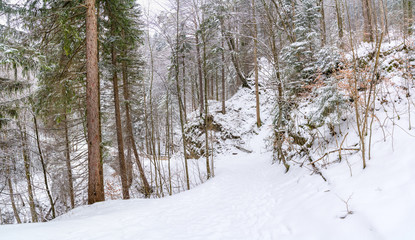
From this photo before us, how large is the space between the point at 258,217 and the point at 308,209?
112 centimetres

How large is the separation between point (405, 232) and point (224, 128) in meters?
13.3

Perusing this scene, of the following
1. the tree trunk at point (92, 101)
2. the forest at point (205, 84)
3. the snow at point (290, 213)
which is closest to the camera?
the snow at point (290, 213)

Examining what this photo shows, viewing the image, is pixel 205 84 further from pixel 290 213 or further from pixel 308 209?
pixel 308 209

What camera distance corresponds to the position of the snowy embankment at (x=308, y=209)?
219cm

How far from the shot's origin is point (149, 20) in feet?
26.6

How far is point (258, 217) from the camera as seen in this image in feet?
12.5

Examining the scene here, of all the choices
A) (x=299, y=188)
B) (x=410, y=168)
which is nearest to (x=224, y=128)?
(x=299, y=188)

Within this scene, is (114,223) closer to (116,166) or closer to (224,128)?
(116,166)

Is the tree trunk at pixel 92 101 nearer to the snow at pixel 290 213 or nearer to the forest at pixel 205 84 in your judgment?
the forest at pixel 205 84

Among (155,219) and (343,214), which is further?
(155,219)

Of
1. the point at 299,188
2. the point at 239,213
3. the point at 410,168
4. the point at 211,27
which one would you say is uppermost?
the point at 211,27

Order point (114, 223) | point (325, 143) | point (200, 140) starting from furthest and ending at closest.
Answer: point (200, 140), point (325, 143), point (114, 223)

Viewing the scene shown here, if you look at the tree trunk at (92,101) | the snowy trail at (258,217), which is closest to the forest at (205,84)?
the tree trunk at (92,101)

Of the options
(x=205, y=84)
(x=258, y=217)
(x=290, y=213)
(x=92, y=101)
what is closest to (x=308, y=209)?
(x=290, y=213)
